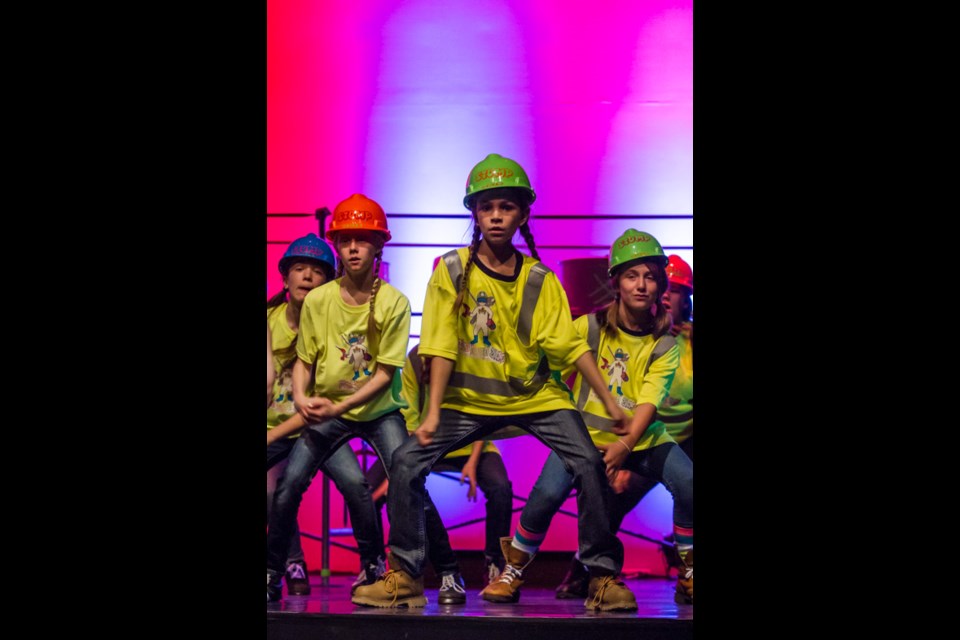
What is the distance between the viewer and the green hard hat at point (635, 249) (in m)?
4.46

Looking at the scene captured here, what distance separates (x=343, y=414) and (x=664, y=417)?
1345mm

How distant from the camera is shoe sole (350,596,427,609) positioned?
4090 millimetres

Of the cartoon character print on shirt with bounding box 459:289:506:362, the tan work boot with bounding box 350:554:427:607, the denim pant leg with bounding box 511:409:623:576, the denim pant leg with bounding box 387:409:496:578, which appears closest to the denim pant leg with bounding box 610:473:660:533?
the denim pant leg with bounding box 511:409:623:576

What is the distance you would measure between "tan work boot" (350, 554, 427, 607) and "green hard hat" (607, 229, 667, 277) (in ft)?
4.91

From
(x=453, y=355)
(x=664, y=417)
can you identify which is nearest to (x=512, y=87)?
(x=453, y=355)

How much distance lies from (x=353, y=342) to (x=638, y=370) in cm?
117

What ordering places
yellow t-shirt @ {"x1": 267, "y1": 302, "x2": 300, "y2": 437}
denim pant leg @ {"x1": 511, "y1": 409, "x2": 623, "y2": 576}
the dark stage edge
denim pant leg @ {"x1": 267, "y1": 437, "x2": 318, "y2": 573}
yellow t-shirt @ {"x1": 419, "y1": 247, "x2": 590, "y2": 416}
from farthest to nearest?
yellow t-shirt @ {"x1": 267, "y1": 302, "x2": 300, "y2": 437}, denim pant leg @ {"x1": 267, "y1": 437, "x2": 318, "y2": 573}, yellow t-shirt @ {"x1": 419, "y1": 247, "x2": 590, "y2": 416}, denim pant leg @ {"x1": 511, "y1": 409, "x2": 623, "y2": 576}, the dark stage edge

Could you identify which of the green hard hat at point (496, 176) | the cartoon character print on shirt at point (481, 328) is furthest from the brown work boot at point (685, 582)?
the green hard hat at point (496, 176)

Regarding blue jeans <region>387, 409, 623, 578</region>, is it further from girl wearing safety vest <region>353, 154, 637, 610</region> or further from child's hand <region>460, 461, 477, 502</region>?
child's hand <region>460, 461, 477, 502</region>

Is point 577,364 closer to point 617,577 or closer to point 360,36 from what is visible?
point 617,577

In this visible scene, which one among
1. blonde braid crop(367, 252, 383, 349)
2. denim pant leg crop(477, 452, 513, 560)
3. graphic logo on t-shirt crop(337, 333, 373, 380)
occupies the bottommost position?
denim pant leg crop(477, 452, 513, 560)

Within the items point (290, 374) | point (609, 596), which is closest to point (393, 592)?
point (609, 596)

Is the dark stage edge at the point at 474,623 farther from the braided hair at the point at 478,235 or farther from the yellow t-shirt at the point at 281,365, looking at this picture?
the braided hair at the point at 478,235

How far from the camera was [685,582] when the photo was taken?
4.34m
